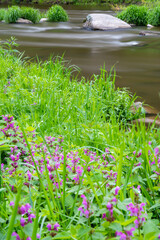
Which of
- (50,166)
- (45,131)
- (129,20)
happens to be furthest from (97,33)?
(50,166)

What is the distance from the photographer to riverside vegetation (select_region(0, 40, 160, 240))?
1.07 meters

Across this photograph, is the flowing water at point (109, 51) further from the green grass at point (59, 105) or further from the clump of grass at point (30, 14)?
the clump of grass at point (30, 14)

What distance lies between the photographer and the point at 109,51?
955 cm

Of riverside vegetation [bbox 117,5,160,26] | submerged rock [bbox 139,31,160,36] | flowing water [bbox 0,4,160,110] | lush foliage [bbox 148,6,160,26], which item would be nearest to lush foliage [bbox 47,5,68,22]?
flowing water [bbox 0,4,160,110]

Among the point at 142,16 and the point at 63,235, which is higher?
the point at 142,16

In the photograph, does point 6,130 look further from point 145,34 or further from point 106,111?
point 145,34

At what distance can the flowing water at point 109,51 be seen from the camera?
6316 millimetres

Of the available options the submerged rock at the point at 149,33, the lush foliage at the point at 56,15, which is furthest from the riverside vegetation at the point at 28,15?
the submerged rock at the point at 149,33

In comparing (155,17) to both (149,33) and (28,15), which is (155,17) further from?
(28,15)

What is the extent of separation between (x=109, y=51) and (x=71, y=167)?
27.4ft

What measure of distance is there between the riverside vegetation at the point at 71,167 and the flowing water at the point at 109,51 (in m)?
1.83

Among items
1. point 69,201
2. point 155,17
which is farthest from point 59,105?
A: point 155,17

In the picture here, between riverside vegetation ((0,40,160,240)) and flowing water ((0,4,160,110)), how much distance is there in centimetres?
183

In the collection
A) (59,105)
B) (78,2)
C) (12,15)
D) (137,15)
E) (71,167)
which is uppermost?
(78,2)
